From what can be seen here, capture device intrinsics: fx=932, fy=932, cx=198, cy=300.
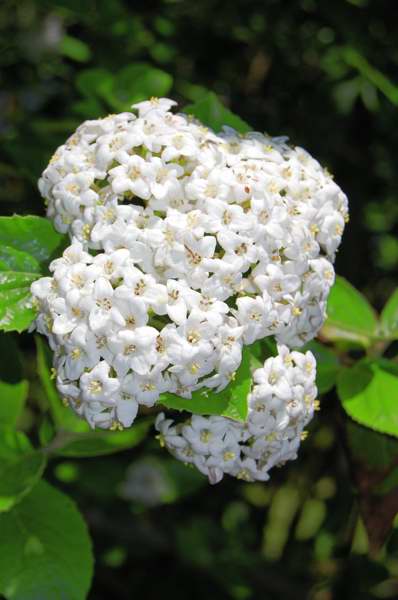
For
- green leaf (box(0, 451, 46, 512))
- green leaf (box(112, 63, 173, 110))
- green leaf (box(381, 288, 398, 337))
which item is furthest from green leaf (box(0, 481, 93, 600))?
green leaf (box(112, 63, 173, 110))

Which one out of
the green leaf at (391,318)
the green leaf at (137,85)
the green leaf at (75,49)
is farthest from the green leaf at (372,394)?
the green leaf at (75,49)

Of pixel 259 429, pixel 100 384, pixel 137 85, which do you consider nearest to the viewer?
pixel 100 384

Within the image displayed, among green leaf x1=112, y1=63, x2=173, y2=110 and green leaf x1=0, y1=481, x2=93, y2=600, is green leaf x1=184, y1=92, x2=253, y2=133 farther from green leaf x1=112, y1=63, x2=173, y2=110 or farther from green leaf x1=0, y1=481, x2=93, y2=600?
green leaf x1=0, y1=481, x2=93, y2=600

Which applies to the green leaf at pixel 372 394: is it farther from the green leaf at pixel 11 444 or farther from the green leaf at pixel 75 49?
the green leaf at pixel 75 49

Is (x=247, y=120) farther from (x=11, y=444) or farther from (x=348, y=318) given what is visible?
(x=11, y=444)

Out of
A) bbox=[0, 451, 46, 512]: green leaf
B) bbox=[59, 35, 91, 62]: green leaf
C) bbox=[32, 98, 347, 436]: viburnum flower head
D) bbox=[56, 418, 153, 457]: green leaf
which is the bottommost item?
bbox=[56, 418, 153, 457]: green leaf

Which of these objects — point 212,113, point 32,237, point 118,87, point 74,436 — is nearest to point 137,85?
point 118,87
